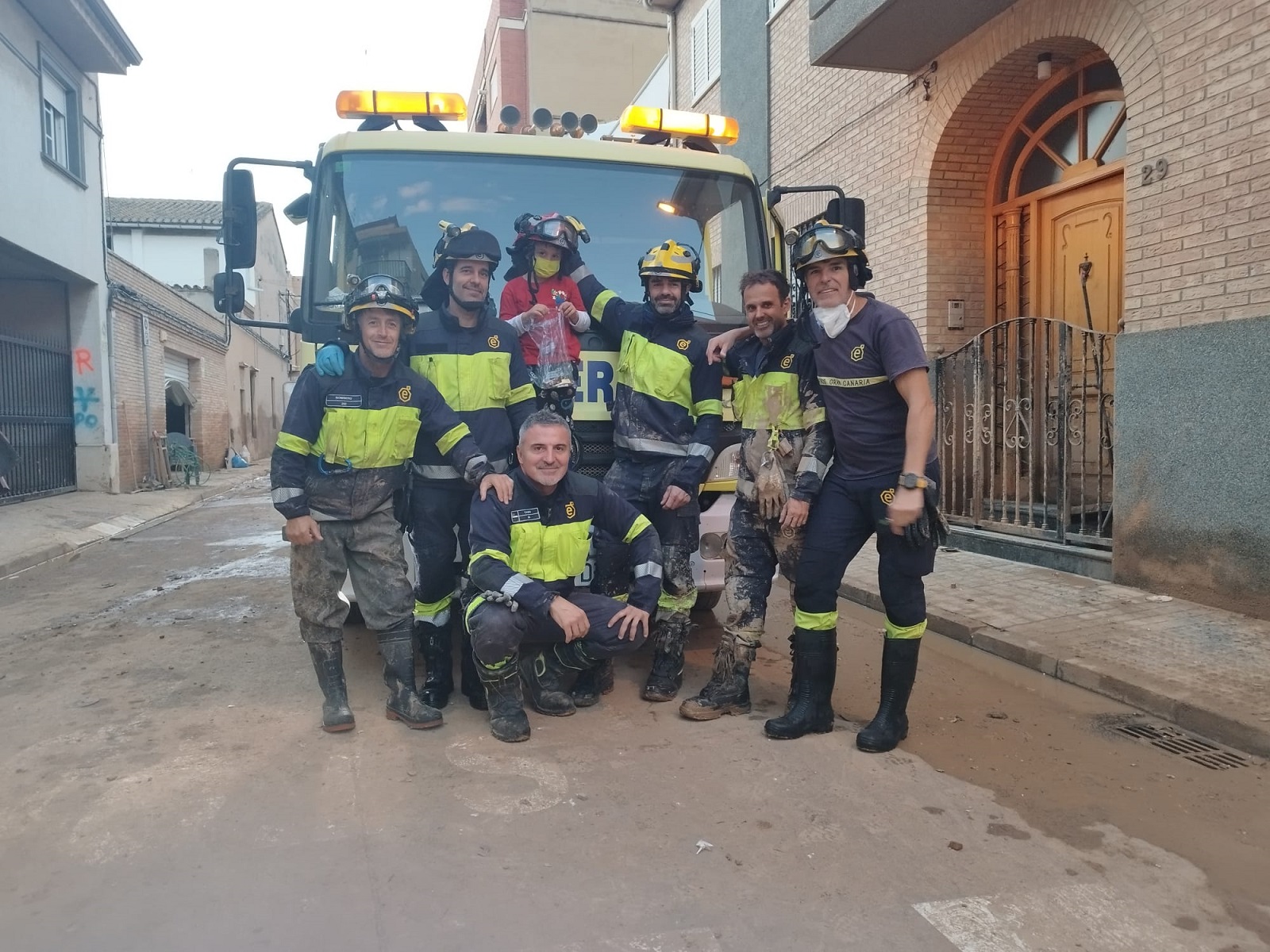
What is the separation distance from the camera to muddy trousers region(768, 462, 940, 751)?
3.54m

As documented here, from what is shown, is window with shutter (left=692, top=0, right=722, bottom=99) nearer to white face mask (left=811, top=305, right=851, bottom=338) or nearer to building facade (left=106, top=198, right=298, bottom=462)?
white face mask (left=811, top=305, right=851, bottom=338)

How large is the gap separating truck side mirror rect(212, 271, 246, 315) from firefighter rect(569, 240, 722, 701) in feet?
6.62

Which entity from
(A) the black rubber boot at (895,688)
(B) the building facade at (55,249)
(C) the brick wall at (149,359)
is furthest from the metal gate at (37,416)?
(A) the black rubber boot at (895,688)

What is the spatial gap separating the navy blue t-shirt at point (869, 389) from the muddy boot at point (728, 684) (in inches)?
35.5

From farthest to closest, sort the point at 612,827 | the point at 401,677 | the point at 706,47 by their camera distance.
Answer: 1. the point at 706,47
2. the point at 401,677
3. the point at 612,827

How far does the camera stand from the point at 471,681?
4.11m

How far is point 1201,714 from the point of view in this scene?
387 centimetres

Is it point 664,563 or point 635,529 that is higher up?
point 635,529

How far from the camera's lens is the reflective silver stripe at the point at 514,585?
361cm

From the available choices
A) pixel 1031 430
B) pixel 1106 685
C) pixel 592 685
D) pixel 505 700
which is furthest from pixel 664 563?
pixel 1031 430

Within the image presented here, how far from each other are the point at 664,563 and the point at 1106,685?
2200 millimetres

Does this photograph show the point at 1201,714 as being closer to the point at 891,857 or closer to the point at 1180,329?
the point at 891,857

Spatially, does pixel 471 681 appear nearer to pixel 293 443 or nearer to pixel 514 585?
pixel 514 585

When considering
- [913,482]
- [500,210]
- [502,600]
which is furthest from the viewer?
[500,210]
